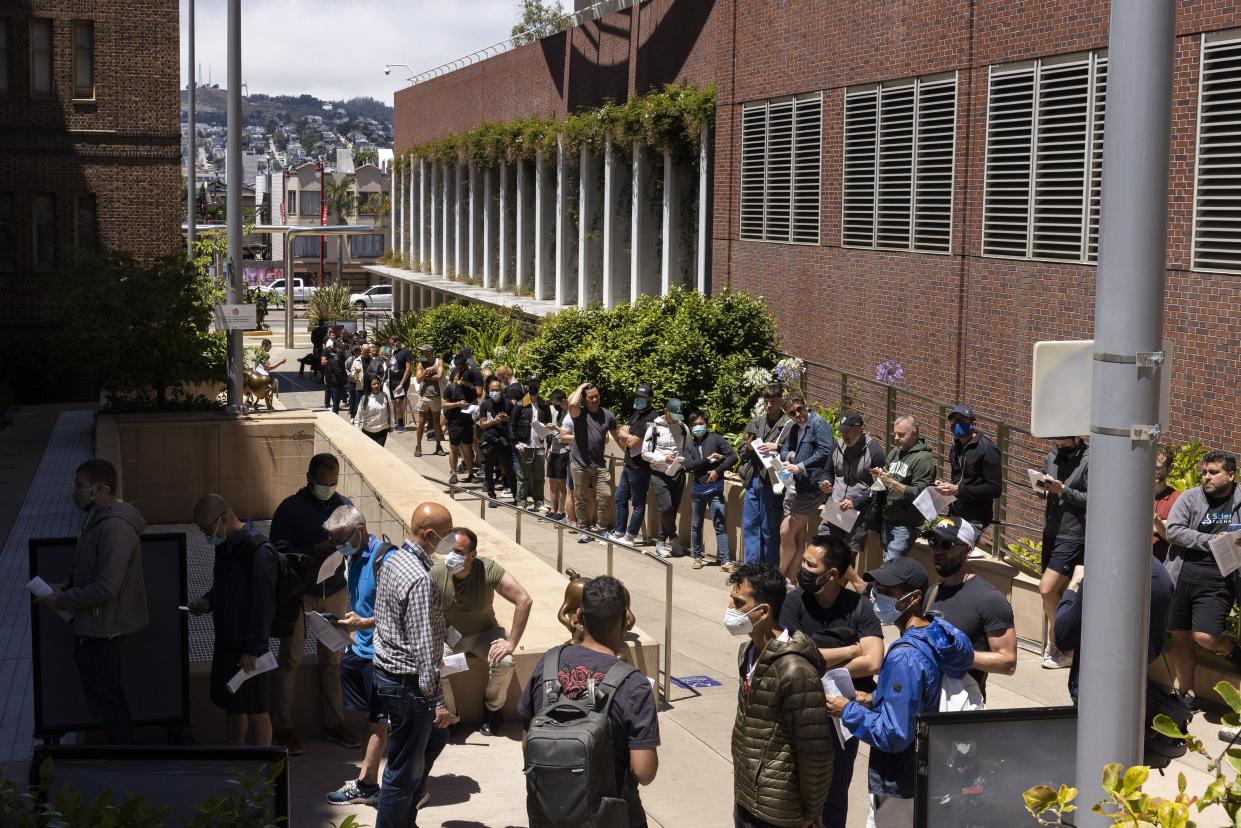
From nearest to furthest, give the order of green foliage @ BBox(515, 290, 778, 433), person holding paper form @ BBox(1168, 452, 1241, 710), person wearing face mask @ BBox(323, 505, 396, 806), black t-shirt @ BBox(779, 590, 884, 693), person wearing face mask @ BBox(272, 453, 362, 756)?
1. black t-shirt @ BBox(779, 590, 884, 693)
2. person wearing face mask @ BBox(323, 505, 396, 806)
3. person wearing face mask @ BBox(272, 453, 362, 756)
4. person holding paper form @ BBox(1168, 452, 1241, 710)
5. green foliage @ BBox(515, 290, 778, 433)

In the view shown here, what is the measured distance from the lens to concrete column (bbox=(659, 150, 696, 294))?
29.7m

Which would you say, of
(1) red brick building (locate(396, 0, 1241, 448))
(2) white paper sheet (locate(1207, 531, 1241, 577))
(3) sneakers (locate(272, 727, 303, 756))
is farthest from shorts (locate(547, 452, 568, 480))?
(2) white paper sheet (locate(1207, 531, 1241, 577))

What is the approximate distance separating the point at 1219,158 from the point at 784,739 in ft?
33.4

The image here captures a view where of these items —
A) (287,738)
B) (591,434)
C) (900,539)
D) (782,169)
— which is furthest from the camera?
(782,169)

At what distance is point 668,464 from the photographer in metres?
16.5

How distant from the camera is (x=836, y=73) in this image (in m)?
21.6

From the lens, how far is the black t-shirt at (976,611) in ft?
23.5

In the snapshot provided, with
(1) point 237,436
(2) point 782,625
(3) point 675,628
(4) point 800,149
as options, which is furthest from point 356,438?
(2) point 782,625

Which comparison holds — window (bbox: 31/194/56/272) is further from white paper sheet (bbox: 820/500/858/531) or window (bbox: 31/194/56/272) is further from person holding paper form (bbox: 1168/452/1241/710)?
person holding paper form (bbox: 1168/452/1241/710)

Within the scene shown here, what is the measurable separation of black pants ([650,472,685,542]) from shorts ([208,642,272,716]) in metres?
8.61

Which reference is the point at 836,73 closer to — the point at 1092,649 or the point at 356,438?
the point at 356,438

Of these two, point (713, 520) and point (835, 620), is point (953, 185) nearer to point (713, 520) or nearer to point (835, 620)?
point (713, 520)

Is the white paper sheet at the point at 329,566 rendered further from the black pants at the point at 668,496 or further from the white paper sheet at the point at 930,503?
the black pants at the point at 668,496

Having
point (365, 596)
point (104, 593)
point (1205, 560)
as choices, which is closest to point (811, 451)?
point (1205, 560)
